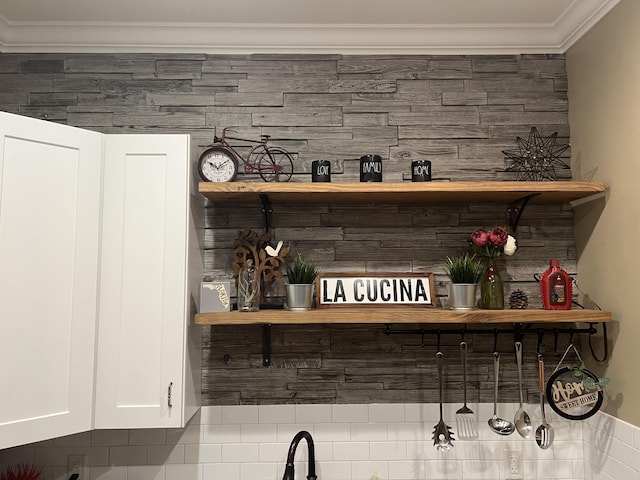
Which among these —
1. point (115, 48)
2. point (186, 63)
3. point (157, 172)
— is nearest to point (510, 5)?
point (186, 63)

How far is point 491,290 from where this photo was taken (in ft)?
6.13

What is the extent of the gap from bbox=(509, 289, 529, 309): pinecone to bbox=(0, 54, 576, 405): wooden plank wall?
0.09 meters

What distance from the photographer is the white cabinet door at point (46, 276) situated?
1.55 metres

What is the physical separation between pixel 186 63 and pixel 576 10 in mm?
1564

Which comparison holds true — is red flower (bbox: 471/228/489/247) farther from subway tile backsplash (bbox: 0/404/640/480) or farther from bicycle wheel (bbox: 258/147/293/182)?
bicycle wheel (bbox: 258/147/293/182)

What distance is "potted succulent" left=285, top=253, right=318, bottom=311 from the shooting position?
1811mm

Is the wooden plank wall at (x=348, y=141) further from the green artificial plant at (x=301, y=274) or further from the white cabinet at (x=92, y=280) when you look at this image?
the white cabinet at (x=92, y=280)

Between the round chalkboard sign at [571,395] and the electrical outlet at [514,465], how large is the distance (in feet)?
0.87

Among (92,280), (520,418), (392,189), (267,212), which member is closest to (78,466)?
(92,280)

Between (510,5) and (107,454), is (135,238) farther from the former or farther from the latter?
(510,5)

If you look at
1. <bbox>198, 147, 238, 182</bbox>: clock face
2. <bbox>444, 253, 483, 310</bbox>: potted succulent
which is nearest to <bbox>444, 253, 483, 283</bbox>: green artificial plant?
<bbox>444, 253, 483, 310</bbox>: potted succulent

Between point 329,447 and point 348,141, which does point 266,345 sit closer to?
point 329,447

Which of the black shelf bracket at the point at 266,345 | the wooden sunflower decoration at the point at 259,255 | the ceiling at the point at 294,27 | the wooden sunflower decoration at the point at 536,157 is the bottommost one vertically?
the black shelf bracket at the point at 266,345

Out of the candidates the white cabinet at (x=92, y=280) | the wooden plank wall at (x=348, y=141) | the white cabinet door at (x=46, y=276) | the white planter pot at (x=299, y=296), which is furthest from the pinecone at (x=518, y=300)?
the white cabinet door at (x=46, y=276)
